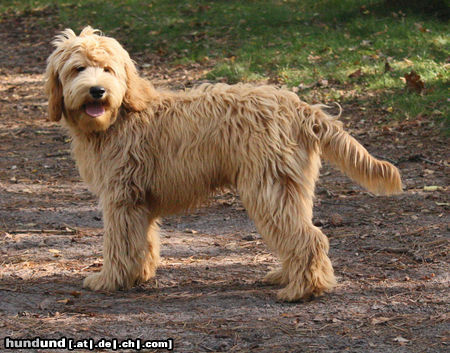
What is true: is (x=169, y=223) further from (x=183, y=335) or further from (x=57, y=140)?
(x=57, y=140)

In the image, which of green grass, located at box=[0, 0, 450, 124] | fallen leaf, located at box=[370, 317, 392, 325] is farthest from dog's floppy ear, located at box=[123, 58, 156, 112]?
green grass, located at box=[0, 0, 450, 124]

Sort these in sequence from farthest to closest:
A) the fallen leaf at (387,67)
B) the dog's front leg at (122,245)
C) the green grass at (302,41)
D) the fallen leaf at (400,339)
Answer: the fallen leaf at (387,67) → the green grass at (302,41) → the dog's front leg at (122,245) → the fallen leaf at (400,339)

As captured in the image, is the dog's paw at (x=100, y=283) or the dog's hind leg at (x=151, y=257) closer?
the dog's paw at (x=100, y=283)

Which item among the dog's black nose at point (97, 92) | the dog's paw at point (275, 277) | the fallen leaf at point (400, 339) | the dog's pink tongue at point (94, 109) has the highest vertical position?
the dog's black nose at point (97, 92)

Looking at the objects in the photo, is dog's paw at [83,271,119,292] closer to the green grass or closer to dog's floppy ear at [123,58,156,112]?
dog's floppy ear at [123,58,156,112]

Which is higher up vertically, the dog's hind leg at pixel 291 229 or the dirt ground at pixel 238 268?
the dog's hind leg at pixel 291 229

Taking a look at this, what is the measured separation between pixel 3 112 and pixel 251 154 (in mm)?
7165

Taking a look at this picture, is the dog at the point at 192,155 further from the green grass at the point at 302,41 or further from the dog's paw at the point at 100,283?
the green grass at the point at 302,41

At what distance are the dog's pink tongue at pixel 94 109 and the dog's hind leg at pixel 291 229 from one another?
1.13 m

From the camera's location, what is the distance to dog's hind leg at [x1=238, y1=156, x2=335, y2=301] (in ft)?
15.4

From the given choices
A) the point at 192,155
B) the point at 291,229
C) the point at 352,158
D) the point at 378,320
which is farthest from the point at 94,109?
the point at 378,320

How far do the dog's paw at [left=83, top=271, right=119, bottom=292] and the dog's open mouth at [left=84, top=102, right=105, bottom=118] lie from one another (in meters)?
1.20

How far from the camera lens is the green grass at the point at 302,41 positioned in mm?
9984

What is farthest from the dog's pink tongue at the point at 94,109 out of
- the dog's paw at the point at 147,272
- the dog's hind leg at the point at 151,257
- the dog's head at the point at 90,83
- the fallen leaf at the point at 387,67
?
the fallen leaf at the point at 387,67
